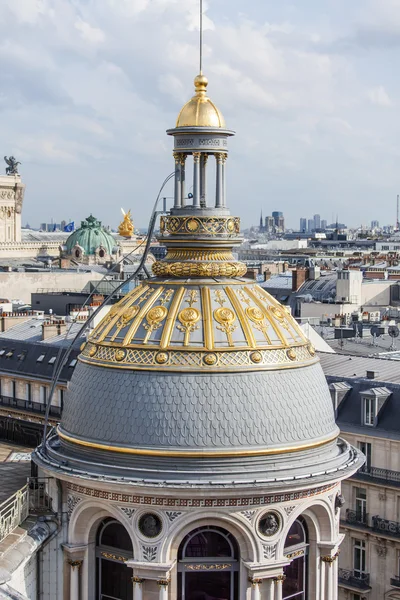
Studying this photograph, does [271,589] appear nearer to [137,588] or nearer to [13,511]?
[137,588]

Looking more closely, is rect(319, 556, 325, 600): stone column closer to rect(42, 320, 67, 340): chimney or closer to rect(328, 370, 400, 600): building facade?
rect(328, 370, 400, 600): building facade

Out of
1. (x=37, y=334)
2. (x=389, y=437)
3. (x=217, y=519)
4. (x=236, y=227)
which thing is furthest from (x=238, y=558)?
(x=37, y=334)

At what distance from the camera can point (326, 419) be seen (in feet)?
130

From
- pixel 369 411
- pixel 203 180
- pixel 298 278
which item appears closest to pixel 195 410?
pixel 203 180

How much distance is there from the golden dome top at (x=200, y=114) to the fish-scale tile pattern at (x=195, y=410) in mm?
8006

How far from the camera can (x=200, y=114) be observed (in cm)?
4128

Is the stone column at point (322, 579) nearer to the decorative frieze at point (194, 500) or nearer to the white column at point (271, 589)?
the white column at point (271, 589)

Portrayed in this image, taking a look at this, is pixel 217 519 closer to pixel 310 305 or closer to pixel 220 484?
pixel 220 484

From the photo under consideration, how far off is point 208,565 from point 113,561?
9.16ft

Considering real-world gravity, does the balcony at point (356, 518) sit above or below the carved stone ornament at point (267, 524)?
below

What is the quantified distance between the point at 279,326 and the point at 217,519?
6.26 meters

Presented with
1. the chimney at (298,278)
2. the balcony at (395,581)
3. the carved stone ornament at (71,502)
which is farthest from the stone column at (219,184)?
the chimney at (298,278)

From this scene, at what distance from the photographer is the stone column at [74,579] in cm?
3838

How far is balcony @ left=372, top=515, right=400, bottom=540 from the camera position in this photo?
55.4 m
